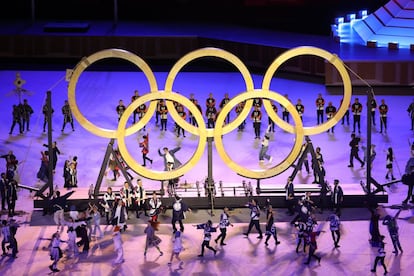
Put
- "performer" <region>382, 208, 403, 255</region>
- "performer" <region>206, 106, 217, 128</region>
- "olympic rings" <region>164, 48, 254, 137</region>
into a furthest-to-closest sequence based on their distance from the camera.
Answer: "performer" <region>206, 106, 217, 128</region> → "olympic rings" <region>164, 48, 254, 137</region> → "performer" <region>382, 208, 403, 255</region>

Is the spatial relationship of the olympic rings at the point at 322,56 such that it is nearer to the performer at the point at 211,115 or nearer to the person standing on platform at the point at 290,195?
the person standing on platform at the point at 290,195

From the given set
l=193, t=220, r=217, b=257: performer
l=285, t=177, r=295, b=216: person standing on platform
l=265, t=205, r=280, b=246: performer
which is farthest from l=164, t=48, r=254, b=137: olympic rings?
l=193, t=220, r=217, b=257: performer

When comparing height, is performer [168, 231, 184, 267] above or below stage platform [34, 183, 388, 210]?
below

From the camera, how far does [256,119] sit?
4731cm

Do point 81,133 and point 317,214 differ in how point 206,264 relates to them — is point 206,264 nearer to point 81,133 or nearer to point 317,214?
point 317,214

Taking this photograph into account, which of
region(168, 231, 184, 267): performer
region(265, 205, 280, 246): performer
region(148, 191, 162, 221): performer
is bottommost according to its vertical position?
region(168, 231, 184, 267): performer

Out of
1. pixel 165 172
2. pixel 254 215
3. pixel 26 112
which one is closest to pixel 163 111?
pixel 26 112

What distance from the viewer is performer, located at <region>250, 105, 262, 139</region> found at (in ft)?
154

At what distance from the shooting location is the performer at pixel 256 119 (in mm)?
47062

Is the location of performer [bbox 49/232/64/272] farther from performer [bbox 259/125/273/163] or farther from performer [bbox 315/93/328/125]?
performer [bbox 315/93/328/125]

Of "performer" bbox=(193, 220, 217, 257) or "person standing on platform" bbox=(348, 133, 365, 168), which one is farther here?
"person standing on platform" bbox=(348, 133, 365, 168)

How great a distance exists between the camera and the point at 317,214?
39.0m

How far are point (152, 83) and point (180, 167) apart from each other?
3.31 meters

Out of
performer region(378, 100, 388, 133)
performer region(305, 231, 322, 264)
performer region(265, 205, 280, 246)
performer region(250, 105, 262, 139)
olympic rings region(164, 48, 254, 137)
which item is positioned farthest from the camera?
performer region(378, 100, 388, 133)
